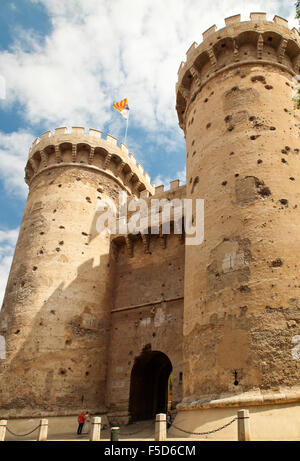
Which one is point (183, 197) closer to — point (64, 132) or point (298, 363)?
point (64, 132)

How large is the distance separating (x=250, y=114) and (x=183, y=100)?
4.36m

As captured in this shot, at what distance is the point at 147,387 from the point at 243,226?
328 inches

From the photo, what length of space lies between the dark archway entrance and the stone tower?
435 cm

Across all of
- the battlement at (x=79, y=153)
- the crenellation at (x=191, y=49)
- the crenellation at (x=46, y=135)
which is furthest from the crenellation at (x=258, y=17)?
the crenellation at (x=46, y=135)

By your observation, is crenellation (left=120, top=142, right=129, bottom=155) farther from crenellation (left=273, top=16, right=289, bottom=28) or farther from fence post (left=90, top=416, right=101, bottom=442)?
fence post (left=90, top=416, right=101, bottom=442)

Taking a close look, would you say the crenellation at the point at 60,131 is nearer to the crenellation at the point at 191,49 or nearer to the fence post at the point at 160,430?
the crenellation at the point at 191,49

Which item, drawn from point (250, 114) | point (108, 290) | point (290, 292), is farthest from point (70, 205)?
point (290, 292)

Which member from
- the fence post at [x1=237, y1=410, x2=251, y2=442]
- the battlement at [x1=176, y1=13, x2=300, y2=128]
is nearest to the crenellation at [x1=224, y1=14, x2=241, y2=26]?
the battlement at [x1=176, y1=13, x2=300, y2=128]

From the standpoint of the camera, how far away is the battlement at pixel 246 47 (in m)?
13.0

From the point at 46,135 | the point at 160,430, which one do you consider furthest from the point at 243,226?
the point at 46,135

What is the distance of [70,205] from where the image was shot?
16281 millimetres

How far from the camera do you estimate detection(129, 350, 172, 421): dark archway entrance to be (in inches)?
554

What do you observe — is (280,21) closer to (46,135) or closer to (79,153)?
(79,153)

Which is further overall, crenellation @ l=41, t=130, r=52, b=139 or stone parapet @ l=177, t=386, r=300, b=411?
crenellation @ l=41, t=130, r=52, b=139
